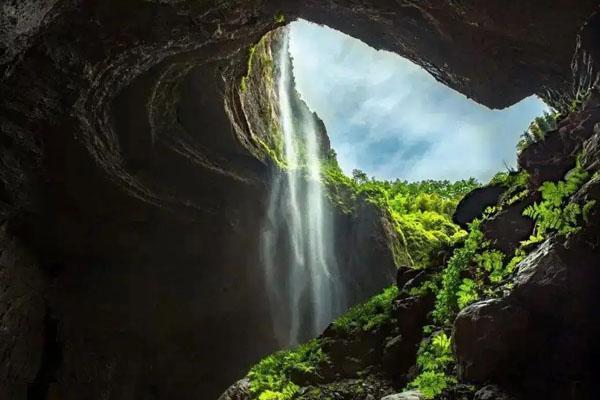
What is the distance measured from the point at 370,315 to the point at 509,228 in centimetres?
299

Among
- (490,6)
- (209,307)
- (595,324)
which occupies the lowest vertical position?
(595,324)

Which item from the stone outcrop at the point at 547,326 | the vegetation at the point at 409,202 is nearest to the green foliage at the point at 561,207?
the stone outcrop at the point at 547,326

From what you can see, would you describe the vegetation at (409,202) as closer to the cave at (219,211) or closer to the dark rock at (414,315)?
the cave at (219,211)

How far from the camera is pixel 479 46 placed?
24.5ft

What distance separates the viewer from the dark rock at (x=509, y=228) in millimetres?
6469

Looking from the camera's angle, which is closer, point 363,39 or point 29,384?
Result: point 363,39

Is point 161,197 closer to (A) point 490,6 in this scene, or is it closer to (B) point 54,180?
(B) point 54,180

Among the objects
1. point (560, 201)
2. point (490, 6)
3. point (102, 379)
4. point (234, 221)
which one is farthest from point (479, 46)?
point (102, 379)

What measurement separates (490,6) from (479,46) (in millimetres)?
1015

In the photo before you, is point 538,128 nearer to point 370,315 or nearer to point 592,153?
point 592,153

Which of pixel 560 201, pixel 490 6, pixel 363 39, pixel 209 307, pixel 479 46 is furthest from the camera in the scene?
pixel 209 307

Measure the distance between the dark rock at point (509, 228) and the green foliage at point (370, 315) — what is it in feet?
7.34

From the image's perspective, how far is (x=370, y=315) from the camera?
27.7 feet

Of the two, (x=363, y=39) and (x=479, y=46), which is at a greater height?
(x=363, y=39)
